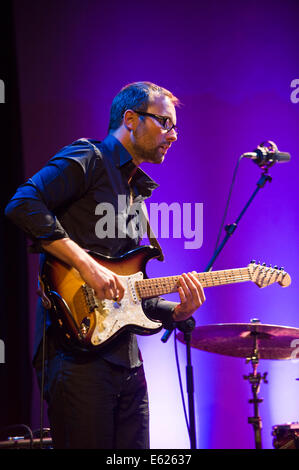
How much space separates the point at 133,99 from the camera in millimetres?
2840

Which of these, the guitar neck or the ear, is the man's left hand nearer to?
the guitar neck

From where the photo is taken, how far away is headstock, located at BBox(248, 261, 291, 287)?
2965mm

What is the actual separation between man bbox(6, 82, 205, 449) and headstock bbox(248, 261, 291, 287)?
48cm

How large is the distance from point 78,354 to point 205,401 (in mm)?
2322

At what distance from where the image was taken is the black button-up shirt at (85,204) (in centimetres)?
221

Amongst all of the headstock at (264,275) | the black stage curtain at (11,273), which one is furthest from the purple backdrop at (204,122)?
the headstock at (264,275)

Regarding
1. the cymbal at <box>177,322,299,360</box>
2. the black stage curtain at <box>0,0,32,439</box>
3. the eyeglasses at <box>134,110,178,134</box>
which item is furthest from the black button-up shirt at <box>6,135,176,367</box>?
the black stage curtain at <box>0,0,32,439</box>

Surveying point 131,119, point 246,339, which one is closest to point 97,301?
point 131,119

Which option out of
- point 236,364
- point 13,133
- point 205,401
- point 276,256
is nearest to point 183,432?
point 205,401

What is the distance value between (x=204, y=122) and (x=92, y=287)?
9.06 ft

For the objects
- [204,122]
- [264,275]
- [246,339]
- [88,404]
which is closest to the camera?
[88,404]

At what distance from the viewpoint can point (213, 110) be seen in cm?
462

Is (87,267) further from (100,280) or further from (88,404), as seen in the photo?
(88,404)
